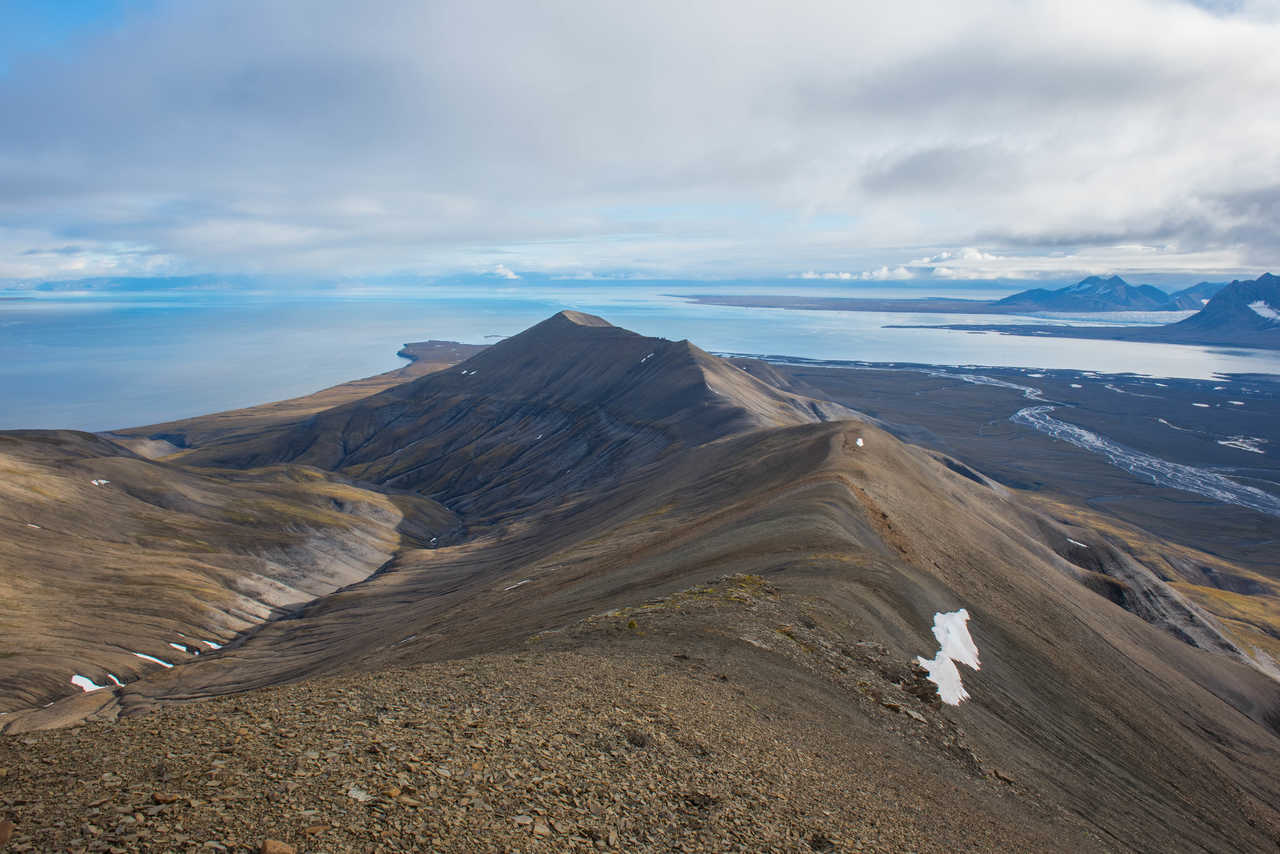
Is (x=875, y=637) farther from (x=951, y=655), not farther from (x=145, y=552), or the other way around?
(x=145, y=552)

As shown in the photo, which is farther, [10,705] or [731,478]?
[731,478]

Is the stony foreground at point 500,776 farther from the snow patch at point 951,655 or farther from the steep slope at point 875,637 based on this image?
the snow patch at point 951,655

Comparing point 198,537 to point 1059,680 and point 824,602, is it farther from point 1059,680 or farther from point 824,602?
point 1059,680

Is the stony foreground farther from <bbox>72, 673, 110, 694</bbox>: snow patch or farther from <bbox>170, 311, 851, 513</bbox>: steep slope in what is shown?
<bbox>170, 311, 851, 513</bbox>: steep slope

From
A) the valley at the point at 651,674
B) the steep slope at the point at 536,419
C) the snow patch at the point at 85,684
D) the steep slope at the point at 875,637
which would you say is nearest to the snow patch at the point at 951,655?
the steep slope at the point at 875,637

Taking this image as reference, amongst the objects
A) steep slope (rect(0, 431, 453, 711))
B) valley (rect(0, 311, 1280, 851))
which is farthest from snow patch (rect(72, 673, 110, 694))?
valley (rect(0, 311, 1280, 851))

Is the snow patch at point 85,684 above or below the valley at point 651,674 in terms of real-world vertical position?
below

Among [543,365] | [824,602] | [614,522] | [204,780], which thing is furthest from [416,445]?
[204,780]
